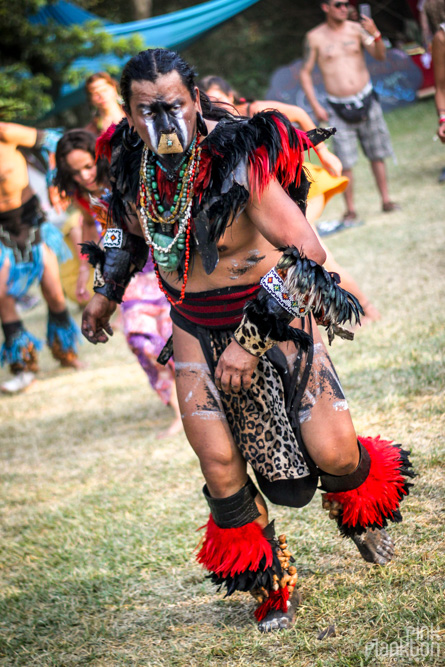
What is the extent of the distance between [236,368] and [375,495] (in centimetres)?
70

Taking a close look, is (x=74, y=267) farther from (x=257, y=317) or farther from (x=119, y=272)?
(x=257, y=317)

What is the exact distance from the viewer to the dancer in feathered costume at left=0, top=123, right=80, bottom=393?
19.3 ft

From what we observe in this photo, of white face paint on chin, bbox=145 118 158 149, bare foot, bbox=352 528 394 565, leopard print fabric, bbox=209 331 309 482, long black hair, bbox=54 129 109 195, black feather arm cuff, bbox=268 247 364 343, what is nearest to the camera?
black feather arm cuff, bbox=268 247 364 343

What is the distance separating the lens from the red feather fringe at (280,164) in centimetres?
206

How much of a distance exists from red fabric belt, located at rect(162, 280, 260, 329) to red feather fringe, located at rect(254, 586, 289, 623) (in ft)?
2.89

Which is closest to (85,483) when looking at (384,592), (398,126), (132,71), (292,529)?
(292,529)

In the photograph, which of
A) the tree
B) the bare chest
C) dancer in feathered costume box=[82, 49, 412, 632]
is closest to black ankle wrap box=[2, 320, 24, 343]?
dancer in feathered costume box=[82, 49, 412, 632]

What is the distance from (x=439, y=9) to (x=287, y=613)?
13.2 feet

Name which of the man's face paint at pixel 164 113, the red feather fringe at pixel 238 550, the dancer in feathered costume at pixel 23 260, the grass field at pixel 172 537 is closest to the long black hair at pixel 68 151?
the dancer in feathered costume at pixel 23 260

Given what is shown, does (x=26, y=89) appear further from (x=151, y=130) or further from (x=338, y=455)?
(x=338, y=455)

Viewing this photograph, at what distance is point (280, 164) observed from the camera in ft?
6.88

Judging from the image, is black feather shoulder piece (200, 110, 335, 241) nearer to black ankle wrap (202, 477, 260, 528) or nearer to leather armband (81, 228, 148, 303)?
leather armband (81, 228, 148, 303)

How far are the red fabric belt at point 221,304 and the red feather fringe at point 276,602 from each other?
88 centimetres

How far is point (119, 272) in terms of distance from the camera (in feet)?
8.38
